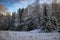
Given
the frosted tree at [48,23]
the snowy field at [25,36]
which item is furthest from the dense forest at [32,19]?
the snowy field at [25,36]

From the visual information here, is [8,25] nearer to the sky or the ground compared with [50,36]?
nearer to the sky

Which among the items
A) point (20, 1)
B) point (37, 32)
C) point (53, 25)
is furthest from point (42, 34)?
point (20, 1)

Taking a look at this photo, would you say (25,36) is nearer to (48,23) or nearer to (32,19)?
(32,19)

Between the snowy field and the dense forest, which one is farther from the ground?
Result: the dense forest

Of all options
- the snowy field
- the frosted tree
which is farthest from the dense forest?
the snowy field

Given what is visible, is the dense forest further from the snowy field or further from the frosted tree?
the snowy field

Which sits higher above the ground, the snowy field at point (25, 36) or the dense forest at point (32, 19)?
the dense forest at point (32, 19)

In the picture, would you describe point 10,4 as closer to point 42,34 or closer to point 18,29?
point 18,29

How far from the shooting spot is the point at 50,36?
3896mm

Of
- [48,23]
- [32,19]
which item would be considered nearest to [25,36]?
[32,19]

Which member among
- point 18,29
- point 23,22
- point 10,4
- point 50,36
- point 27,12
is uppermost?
point 10,4

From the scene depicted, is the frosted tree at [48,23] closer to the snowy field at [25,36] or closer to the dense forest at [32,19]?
the dense forest at [32,19]

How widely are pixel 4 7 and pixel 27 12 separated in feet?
2.84

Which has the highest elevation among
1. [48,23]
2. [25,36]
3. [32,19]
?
[32,19]
